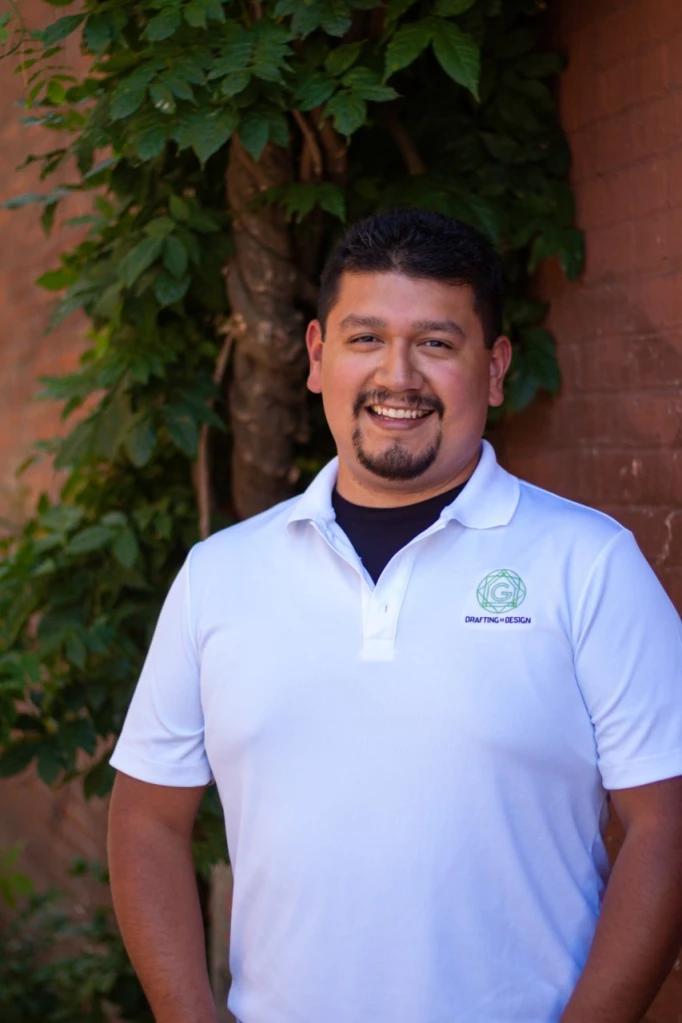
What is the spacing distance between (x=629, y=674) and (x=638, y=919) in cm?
35

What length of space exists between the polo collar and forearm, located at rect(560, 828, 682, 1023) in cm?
54

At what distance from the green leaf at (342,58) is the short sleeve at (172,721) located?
1.18 metres

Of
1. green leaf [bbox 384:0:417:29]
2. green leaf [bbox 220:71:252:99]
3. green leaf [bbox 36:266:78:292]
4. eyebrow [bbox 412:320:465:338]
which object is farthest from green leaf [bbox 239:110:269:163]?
green leaf [bbox 36:266:78:292]

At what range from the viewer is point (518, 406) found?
2998mm

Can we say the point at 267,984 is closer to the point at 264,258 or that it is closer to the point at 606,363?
the point at 606,363

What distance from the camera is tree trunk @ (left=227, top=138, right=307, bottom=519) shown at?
3107 mm

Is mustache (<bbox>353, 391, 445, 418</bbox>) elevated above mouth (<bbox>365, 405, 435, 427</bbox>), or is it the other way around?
mustache (<bbox>353, 391, 445, 418</bbox>)

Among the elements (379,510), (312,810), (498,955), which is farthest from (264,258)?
(498,955)

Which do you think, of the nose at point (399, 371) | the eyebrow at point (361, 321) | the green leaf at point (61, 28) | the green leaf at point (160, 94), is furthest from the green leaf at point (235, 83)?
the nose at point (399, 371)

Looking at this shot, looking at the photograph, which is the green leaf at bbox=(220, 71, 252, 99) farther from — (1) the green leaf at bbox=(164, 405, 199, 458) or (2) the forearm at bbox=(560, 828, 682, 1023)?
(2) the forearm at bbox=(560, 828, 682, 1023)

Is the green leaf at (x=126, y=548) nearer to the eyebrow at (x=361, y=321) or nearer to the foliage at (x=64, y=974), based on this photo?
the eyebrow at (x=361, y=321)

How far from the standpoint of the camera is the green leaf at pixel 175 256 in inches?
115

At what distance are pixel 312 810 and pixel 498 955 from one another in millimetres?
351

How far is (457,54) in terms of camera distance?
8.36 feet
